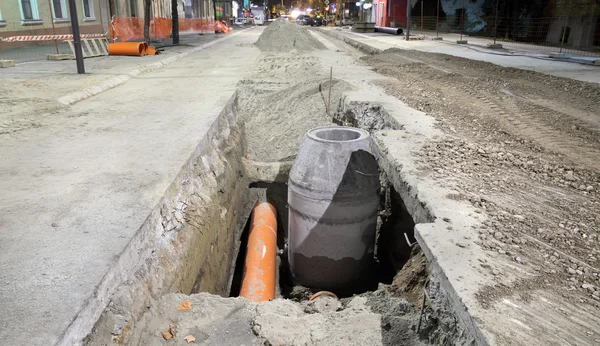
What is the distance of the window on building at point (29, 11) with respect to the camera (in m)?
15.1

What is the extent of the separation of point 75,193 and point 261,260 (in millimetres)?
2054

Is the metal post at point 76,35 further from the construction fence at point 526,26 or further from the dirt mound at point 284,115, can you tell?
the construction fence at point 526,26

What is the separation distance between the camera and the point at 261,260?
15.3ft

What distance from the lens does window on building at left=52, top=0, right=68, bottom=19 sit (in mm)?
17569

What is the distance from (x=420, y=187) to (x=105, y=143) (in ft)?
12.4

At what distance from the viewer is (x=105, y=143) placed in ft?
16.4

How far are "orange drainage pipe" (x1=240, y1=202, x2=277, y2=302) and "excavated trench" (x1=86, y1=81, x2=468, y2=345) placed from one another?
1.23ft

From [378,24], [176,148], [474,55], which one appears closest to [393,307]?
[176,148]

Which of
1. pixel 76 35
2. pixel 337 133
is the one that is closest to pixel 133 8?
pixel 76 35

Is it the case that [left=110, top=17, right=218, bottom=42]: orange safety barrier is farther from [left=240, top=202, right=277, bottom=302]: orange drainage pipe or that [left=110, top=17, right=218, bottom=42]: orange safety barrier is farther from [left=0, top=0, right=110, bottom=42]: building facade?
[left=240, top=202, right=277, bottom=302]: orange drainage pipe

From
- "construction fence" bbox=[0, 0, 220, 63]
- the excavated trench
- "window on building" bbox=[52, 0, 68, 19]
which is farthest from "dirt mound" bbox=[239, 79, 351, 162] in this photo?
"window on building" bbox=[52, 0, 68, 19]

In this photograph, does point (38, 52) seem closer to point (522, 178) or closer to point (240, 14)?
point (522, 178)

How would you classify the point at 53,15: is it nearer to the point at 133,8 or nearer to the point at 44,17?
the point at 44,17

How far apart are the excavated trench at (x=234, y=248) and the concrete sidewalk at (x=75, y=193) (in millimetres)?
179
